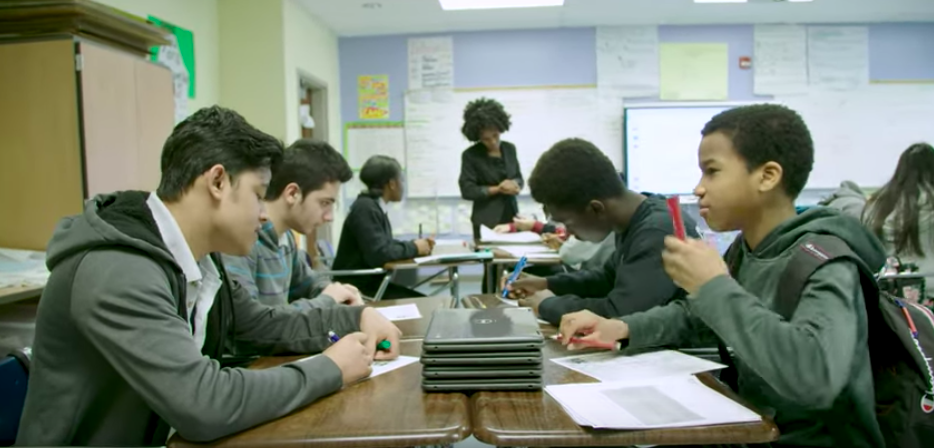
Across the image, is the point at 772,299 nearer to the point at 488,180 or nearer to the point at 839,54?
the point at 488,180

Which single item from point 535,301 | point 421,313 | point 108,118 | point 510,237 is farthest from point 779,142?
point 510,237

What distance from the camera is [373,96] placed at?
20.2 ft

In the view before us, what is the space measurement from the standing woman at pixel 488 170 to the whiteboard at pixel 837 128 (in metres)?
1.94

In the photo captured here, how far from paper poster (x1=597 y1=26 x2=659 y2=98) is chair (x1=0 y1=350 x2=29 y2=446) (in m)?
5.48

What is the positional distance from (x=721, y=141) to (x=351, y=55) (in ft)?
17.5

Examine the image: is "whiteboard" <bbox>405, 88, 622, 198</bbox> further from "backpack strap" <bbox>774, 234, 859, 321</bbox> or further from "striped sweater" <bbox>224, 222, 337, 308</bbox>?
"backpack strap" <bbox>774, 234, 859, 321</bbox>

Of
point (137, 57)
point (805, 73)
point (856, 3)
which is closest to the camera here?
point (137, 57)

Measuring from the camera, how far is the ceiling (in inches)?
207

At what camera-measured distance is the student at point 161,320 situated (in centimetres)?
91

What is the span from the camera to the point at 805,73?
19.6ft

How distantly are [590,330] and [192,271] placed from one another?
2.68 feet

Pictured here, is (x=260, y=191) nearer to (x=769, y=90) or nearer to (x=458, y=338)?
(x=458, y=338)

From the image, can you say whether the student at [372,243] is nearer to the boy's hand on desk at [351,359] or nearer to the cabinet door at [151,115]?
the cabinet door at [151,115]

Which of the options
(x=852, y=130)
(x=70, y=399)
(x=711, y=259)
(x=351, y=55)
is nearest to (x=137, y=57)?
(x=70, y=399)
